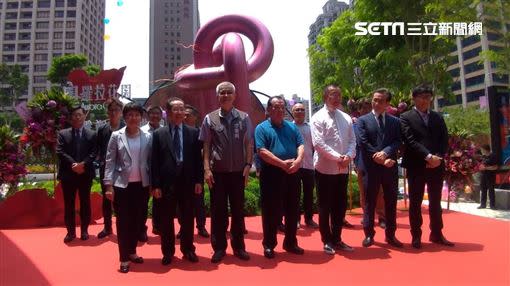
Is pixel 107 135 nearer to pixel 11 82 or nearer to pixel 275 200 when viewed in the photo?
pixel 275 200

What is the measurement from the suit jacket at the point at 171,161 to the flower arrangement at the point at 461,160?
14.0 feet

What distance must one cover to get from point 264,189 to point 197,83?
4.73 meters

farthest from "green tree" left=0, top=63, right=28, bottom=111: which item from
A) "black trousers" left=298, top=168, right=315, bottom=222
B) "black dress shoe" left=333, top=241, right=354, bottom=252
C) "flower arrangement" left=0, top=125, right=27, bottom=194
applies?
"black dress shoe" left=333, top=241, right=354, bottom=252

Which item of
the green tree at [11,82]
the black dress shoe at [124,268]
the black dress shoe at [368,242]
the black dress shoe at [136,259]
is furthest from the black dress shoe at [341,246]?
the green tree at [11,82]

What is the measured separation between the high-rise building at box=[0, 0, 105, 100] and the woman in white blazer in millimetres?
68120

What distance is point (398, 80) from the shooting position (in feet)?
42.8

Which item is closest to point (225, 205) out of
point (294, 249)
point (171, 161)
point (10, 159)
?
point (171, 161)

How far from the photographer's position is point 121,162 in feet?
11.8

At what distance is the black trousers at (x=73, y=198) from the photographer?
4680mm

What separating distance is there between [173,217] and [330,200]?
1535 mm

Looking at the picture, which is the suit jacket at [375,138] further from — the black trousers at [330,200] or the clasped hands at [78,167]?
the clasped hands at [78,167]

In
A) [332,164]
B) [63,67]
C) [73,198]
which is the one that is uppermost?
[63,67]

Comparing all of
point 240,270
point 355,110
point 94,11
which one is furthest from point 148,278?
point 94,11

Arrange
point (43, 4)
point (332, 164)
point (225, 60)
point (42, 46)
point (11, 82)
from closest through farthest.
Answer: point (332, 164) → point (225, 60) → point (11, 82) → point (42, 46) → point (43, 4)
